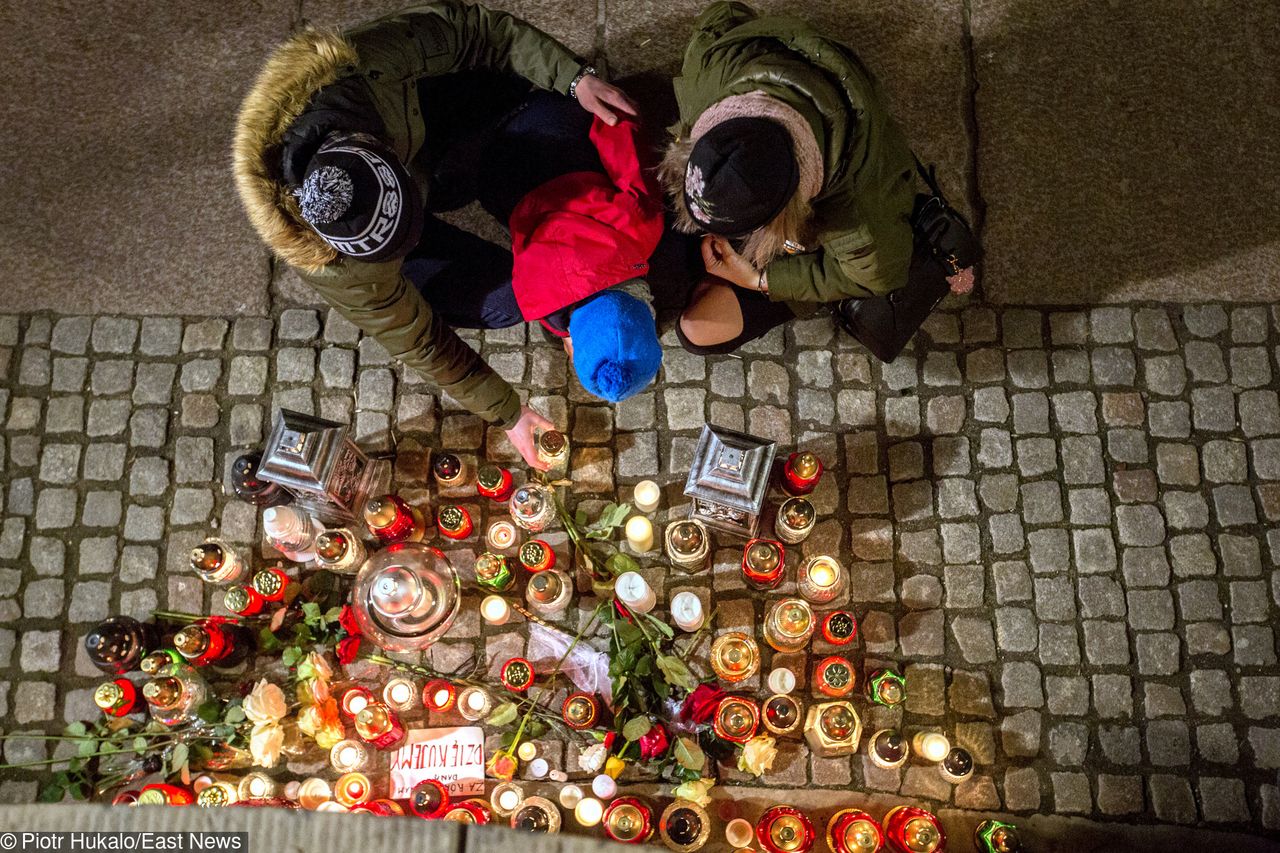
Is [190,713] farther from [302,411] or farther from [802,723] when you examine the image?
[802,723]

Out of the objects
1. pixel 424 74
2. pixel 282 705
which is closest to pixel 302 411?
pixel 282 705

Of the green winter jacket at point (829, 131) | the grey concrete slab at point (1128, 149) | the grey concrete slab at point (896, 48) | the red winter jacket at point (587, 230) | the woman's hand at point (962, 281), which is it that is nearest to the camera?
the green winter jacket at point (829, 131)

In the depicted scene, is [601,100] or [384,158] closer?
[384,158]

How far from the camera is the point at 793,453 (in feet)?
13.0

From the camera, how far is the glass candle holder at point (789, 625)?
3.45 m

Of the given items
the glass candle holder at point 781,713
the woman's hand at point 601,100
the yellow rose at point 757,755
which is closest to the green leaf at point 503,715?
the yellow rose at point 757,755

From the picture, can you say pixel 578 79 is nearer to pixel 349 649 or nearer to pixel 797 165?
pixel 797 165

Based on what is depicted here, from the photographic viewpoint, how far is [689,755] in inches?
132

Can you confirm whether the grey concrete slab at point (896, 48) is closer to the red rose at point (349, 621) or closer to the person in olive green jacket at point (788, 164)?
the person in olive green jacket at point (788, 164)

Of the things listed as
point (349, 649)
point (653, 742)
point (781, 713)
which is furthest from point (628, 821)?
point (349, 649)

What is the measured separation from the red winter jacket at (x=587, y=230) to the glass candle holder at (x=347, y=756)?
216 centimetres

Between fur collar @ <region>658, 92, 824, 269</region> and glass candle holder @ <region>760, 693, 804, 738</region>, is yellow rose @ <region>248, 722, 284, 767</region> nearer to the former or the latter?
glass candle holder @ <region>760, 693, 804, 738</region>

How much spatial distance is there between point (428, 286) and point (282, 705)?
6.83 feet

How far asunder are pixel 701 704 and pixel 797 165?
2.34m
